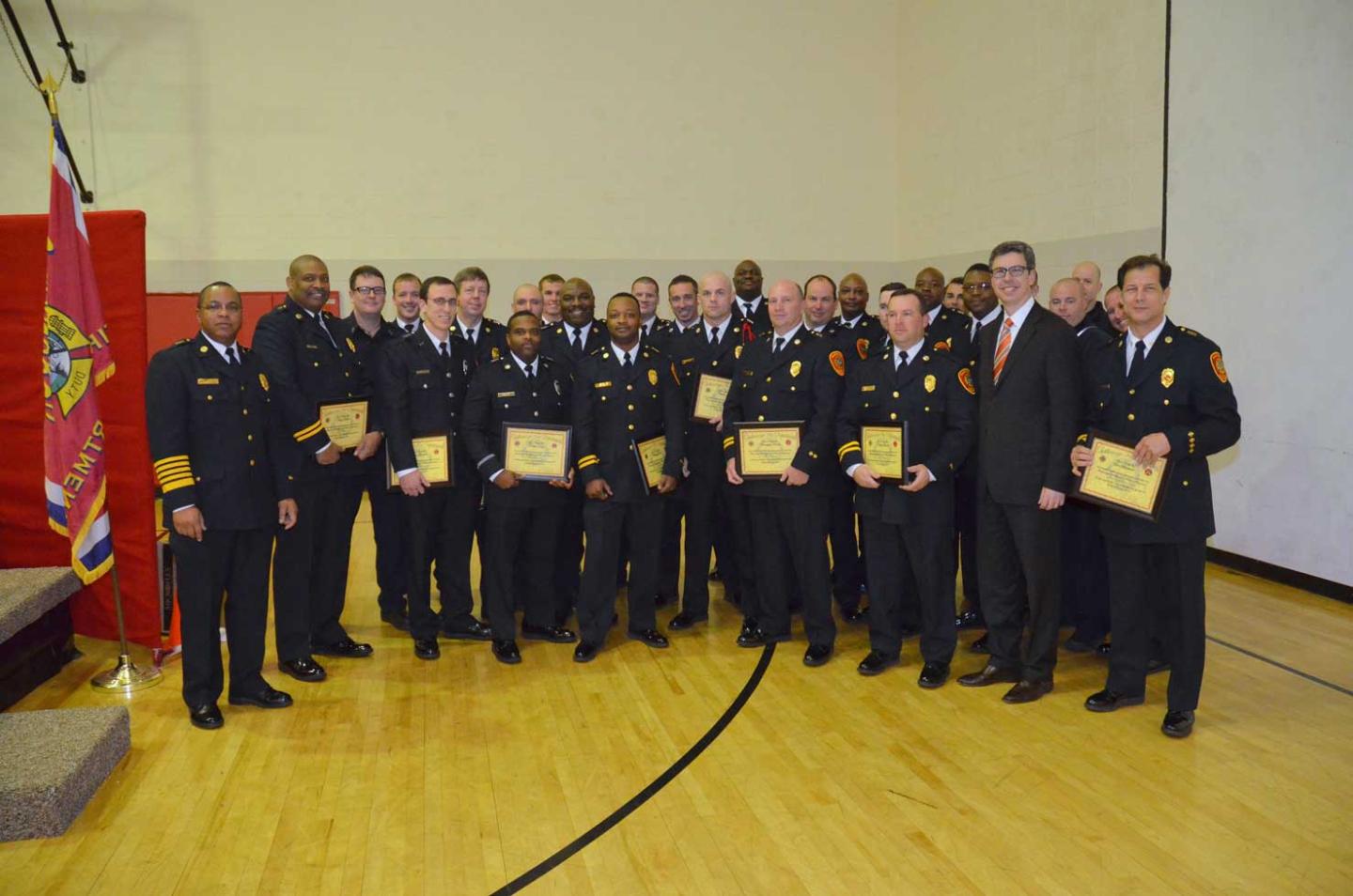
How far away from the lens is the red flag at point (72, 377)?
4160mm

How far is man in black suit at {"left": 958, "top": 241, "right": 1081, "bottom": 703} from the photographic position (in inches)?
154

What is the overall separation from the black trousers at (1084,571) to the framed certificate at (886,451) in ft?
3.77

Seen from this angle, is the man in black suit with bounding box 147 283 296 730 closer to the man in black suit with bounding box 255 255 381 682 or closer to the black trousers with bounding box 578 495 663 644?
the man in black suit with bounding box 255 255 381 682

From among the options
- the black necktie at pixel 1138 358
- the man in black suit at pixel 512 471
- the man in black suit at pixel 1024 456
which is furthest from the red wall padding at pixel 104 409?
the black necktie at pixel 1138 358

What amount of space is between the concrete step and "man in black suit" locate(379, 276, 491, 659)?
138 cm

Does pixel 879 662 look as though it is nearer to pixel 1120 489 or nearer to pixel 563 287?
pixel 1120 489

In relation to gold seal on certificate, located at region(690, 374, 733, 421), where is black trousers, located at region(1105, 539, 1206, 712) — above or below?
below

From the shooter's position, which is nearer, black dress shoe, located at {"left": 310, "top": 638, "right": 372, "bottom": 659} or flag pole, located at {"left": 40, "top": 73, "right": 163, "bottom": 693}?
flag pole, located at {"left": 40, "top": 73, "right": 163, "bottom": 693}

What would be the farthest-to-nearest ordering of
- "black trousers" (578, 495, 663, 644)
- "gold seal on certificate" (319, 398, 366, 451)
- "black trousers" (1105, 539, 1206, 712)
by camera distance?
"black trousers" (578, 495, 663, 644) < "gold seal on certificate" (319, 398, 366, 451) < "black trousers" (1105, 539, 1206, 712)

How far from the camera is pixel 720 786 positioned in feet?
11.1

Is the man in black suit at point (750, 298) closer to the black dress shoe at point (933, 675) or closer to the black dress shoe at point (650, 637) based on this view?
the black dress shoe at point (650, 637)

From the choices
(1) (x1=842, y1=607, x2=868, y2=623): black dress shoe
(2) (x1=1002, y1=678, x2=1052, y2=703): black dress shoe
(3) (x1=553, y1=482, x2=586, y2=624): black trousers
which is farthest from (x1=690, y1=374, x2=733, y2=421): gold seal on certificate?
(2) (x1=1002, y1=678, x2=1052, y2=703): black dress shoe

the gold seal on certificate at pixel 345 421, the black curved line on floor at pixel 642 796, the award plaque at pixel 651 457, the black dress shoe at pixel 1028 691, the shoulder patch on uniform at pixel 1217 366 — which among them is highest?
the shoulder patch on uniform at pixel 1217 366

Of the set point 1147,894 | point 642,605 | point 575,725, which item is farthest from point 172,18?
point 1147,894
